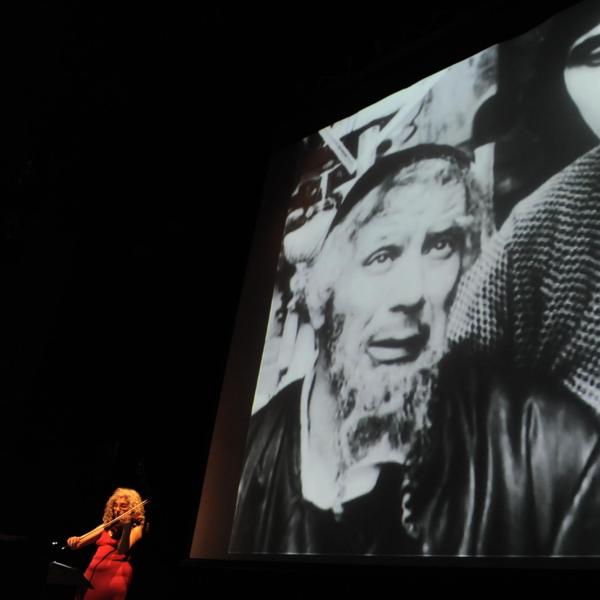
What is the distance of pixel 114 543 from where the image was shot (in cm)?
361

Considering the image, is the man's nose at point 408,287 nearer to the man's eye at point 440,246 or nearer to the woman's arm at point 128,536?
the man's eye at point 440,246

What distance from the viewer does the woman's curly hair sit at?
3.68 meters

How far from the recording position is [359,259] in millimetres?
3135

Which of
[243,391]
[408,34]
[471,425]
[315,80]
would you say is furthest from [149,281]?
[471,425]

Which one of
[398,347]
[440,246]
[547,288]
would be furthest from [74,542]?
[547,288]

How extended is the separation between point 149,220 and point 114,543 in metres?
1.86

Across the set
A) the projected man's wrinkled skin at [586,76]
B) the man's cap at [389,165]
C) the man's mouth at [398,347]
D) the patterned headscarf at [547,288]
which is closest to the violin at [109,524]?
the man's mouth at [398,347]

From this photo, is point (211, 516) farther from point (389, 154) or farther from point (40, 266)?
point (389, 154)

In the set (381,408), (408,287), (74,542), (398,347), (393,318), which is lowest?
(74,542)

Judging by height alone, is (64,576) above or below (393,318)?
below

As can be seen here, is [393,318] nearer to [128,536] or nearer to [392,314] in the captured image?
[392,314]

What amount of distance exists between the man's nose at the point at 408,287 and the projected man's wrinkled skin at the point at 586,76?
815mm

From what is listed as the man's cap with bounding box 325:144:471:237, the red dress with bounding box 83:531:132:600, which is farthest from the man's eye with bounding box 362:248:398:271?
the red dress with bounding box 83:531:132:600

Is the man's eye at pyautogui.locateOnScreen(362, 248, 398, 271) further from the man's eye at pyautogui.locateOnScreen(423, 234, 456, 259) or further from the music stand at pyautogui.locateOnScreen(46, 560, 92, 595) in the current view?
the music stand at pyautogui.locateOnScreen(46, 560, 92, 595)
